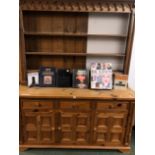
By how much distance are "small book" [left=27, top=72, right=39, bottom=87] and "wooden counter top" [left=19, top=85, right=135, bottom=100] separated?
8 cm

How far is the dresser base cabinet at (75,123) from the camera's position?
2.16 meters

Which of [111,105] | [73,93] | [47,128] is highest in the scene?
[73,93]

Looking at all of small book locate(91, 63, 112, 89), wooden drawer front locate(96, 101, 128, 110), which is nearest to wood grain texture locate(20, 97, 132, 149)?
wooden drawer front locate(96, 101, 128, 110)

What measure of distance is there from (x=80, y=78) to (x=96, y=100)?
1.42 feet

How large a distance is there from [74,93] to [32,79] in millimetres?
671

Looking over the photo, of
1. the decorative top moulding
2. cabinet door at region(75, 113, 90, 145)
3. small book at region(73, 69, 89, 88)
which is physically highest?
the decorative top moulding

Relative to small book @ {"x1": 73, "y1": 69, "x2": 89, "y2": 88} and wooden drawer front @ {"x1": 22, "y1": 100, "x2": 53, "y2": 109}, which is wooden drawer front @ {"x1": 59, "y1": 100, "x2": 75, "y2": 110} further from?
small book @ {"x1": 73, "y1": 69, "x2": 89, "y2": 88}

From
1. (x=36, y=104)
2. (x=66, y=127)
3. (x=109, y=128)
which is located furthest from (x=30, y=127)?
(x=109, y=128)

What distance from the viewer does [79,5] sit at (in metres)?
2.28

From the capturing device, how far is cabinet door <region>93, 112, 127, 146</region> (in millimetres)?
2203

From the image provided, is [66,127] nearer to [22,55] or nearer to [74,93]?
[74,93]

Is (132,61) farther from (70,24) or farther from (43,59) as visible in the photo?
(43,59)

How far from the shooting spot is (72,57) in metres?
2.54
